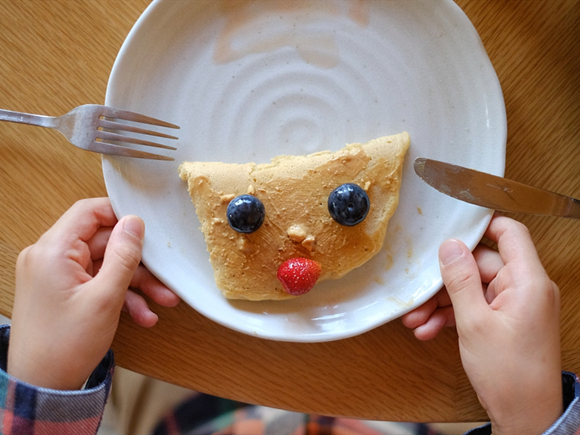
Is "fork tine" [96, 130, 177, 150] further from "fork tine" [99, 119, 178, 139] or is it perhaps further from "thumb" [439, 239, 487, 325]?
"thumb" [439, 239, 487, 325]

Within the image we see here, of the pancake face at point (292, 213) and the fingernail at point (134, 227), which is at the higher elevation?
the pancake face at point (292, 213)

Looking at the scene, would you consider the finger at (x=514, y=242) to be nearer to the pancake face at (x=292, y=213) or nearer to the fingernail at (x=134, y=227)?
the pancake face at (x=292, y=213)

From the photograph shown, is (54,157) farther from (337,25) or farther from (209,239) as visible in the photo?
(337,25)

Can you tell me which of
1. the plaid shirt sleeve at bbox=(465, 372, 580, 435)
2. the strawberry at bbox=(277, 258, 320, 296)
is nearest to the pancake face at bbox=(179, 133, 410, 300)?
the strawberry at bbox=(277, 258, 320, 296)

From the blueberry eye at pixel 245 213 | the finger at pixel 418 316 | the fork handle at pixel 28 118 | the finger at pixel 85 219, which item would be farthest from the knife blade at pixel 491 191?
the fork handle at pixel 28 118

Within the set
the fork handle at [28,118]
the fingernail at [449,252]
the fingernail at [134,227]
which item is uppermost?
the fingernail at [449,252]

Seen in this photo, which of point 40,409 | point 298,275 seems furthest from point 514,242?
point 40,409

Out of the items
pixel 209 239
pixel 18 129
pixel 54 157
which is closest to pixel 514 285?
pixel 209 239

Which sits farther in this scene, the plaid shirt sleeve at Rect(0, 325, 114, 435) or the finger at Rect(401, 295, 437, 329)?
the finger at Rect(401, 295, 437, 329)
